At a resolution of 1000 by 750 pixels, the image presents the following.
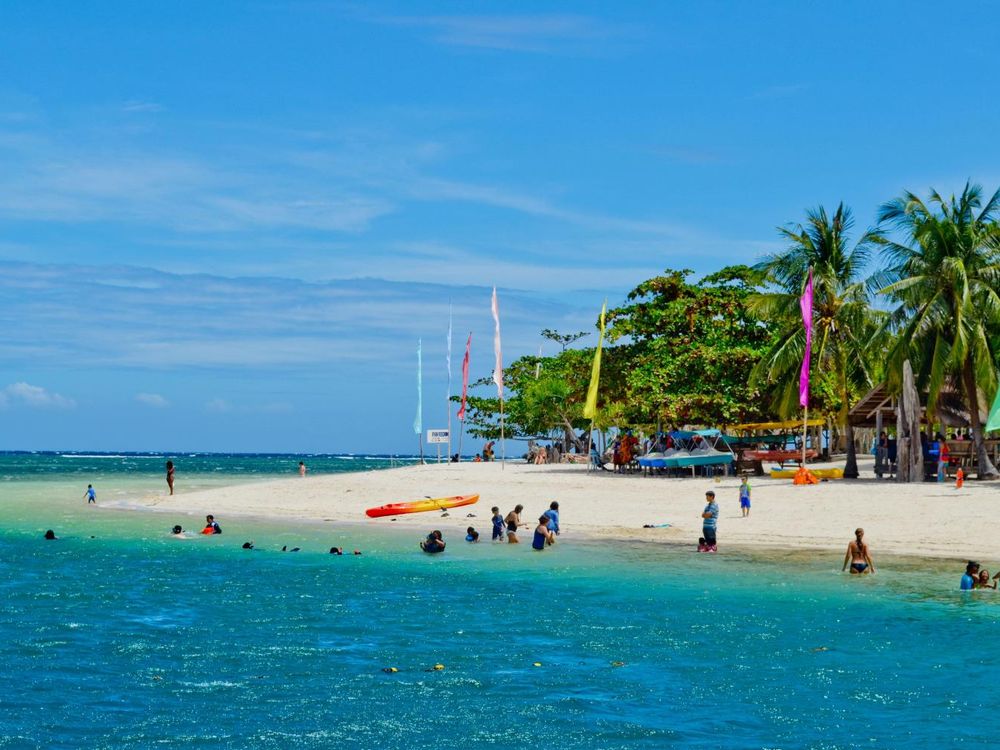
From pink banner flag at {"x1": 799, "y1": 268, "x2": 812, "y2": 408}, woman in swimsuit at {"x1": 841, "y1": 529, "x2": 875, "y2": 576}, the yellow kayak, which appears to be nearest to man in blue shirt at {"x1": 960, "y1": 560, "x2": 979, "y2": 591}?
woman in swimsuit at {"x1": 841, "y1": 529, "x2": 875, "y2": 576}

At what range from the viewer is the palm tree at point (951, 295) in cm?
4328

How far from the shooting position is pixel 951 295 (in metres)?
44.3

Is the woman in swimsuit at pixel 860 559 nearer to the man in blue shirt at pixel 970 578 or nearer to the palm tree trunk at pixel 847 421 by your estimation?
the man in blue shirt at pixel 970 578

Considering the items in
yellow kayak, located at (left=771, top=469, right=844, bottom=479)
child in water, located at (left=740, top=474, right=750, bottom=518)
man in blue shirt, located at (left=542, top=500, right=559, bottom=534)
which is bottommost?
man in blue shirt, located at (left=542, top=500, right=559, bottom=534)

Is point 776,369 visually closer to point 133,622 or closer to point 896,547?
point 896,547

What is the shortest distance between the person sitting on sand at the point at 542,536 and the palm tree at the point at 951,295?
61.9 feet

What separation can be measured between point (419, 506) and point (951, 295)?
899 inches

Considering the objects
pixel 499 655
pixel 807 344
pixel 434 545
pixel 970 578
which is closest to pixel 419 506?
pixel 434 545

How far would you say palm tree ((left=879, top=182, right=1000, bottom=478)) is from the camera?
43281 mm

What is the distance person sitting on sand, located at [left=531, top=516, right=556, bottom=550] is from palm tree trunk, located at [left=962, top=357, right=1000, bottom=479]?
20.2 m

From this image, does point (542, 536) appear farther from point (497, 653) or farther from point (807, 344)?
point (807, 344)

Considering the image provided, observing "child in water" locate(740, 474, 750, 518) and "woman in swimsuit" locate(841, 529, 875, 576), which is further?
"child in water" locate(740, 474, 750, 518)

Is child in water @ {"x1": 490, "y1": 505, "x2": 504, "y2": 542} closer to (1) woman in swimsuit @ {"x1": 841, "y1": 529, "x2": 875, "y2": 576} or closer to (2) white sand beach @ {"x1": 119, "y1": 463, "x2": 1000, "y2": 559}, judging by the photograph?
(2) white sand beach @ {"x1": 119, "y1": 463, "x2": 1000, "y2": 559}

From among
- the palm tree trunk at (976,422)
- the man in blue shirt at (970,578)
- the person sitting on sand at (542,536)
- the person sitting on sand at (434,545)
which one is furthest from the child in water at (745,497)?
the palm tree trunk at (976,422)
